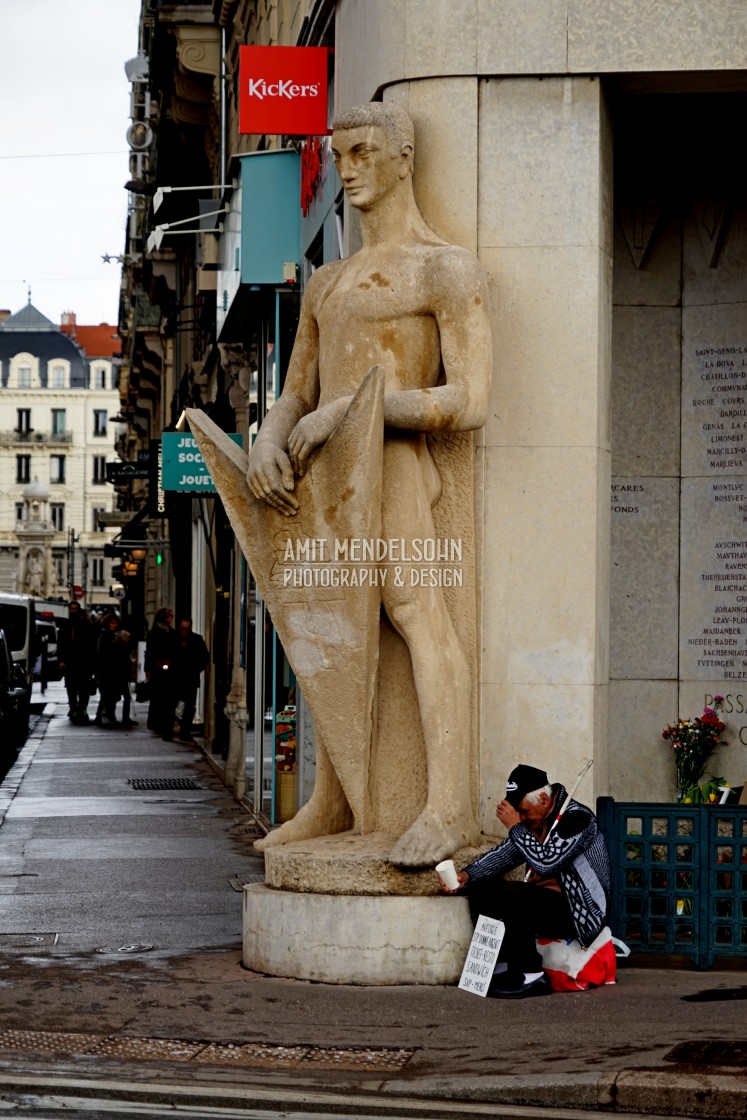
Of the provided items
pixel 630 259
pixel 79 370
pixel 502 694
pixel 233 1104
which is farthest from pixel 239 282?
pixel 79 370

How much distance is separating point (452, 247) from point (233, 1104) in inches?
173

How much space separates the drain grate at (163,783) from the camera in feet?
70.2

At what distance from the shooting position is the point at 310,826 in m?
9.99

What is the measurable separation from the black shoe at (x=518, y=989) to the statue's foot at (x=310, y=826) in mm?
1388

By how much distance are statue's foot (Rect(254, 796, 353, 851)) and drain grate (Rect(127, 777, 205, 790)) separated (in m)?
11.4

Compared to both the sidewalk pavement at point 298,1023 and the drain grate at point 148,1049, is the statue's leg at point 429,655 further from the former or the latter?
the drain grate at point 148,1049

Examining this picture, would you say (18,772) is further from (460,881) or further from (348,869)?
(460,881)

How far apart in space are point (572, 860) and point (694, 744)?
2.66 metres

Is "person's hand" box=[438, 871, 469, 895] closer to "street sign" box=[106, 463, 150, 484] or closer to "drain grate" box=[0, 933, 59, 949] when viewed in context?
"drain grate" box=[0, 933, 59, 949]

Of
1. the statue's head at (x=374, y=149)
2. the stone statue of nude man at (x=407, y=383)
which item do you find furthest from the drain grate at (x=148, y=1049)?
the statue's head at (x=374, y=149)

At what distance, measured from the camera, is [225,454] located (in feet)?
32.5

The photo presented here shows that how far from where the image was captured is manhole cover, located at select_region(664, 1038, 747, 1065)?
7418 millimetres

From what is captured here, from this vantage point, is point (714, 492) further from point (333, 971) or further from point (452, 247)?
point (333, 971)

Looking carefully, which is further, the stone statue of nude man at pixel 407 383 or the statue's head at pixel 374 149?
the statue's head at pixel 374 149
